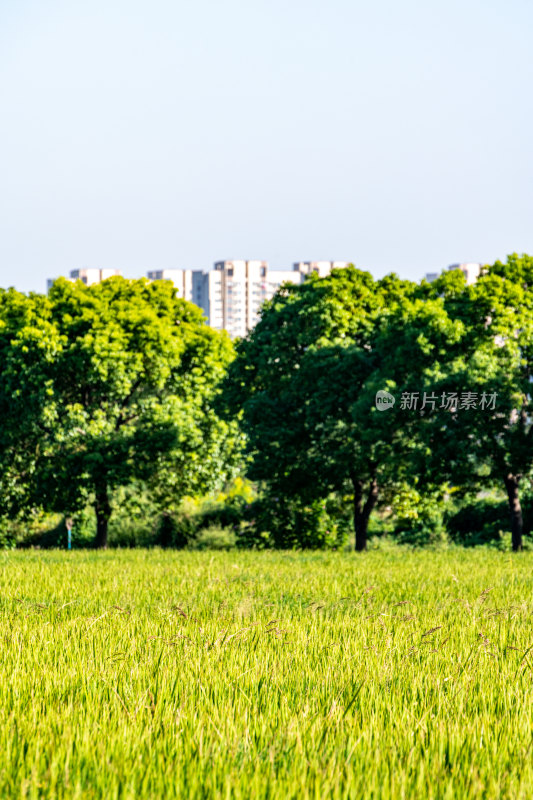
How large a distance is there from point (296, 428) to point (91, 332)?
858 cm

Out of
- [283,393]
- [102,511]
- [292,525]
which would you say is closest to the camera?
[283,393]

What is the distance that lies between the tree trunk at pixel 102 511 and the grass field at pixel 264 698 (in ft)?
71.0

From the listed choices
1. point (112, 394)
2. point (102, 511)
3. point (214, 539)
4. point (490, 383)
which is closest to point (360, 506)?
point (490, 383)

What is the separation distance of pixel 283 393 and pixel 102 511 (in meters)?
9.39

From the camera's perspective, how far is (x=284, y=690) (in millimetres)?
5746

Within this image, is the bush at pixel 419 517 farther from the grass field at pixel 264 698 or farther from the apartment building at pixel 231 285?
the apartment building at pixel 231 285

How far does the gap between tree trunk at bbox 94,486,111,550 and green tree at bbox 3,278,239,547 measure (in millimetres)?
48

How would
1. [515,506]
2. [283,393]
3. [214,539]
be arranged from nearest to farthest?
[515,506] → [283,393] → [214,539]

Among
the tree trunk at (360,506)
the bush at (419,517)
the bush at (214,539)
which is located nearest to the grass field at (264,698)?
the tree trunk at (360,506)

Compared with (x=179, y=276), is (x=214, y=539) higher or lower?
lower

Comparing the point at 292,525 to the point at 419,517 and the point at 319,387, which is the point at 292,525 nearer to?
the point at 419,517

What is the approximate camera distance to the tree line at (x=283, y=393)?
25406 millimetres

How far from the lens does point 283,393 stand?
2984 centimetres

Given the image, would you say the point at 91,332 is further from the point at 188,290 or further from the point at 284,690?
the point at 188,290
